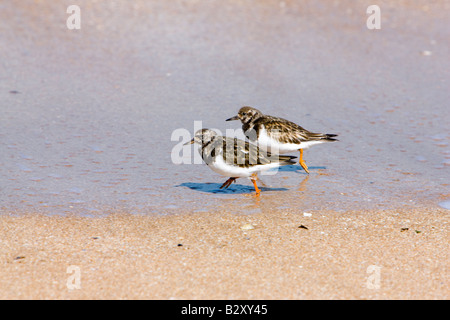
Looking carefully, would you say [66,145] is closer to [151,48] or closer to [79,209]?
[79,209]

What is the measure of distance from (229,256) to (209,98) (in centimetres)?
527

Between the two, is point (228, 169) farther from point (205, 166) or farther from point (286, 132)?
point (286, 132)

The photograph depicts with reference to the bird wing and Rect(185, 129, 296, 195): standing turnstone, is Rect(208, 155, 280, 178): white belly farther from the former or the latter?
the bird wing

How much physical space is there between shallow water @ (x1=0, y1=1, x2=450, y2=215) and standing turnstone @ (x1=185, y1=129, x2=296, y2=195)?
326 mm

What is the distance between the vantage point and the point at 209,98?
10.2 metres

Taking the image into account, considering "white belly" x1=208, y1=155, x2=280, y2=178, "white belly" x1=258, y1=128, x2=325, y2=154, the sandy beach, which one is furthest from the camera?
"white belly" x1=258, y1=128, x2=325, y2=154

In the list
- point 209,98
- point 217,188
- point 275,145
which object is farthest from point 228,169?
point 209,98

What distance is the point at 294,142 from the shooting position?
7.80m

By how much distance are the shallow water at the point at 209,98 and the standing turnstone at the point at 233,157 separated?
1.07 ft

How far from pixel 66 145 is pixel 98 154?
1.83ft

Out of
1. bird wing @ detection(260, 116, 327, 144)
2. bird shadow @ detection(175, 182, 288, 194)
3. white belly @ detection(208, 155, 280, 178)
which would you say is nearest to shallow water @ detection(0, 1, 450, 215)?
bird shadow @ detection(175, 182, 288, 194)

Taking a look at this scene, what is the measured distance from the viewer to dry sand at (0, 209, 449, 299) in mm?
4754

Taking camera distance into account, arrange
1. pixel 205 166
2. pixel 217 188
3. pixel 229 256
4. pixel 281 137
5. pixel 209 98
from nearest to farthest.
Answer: pixel 229 256 < pixel 217 188 < pixel 281 137 < pixel 205 166 < pixel 209 98
